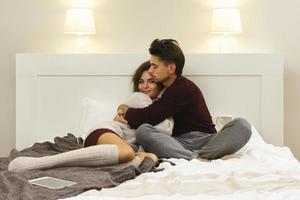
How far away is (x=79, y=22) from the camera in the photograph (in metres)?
3.07

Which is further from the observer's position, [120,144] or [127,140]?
[127,140]

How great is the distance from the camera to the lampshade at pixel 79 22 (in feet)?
10.1

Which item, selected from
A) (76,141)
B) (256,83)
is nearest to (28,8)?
(76,141)

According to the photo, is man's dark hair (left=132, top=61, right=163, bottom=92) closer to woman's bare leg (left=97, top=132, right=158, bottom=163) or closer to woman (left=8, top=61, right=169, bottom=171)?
woman's bare leg (left=97, top=132, right=158, bottom=163)

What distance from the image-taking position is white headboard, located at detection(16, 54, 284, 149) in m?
3.03

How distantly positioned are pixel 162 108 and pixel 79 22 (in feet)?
2.81

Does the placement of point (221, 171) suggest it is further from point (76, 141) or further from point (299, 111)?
point (299, 111)

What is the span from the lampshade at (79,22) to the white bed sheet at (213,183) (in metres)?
1.20

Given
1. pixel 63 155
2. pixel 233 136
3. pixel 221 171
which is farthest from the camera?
pixel 233 136

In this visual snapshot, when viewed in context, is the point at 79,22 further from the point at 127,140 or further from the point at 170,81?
the point at 127,140

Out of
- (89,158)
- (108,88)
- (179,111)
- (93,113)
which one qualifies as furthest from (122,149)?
(108,88)

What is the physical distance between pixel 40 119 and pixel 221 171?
1.50m

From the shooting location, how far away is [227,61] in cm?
303

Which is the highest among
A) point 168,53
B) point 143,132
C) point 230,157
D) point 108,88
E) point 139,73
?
point 168,53
